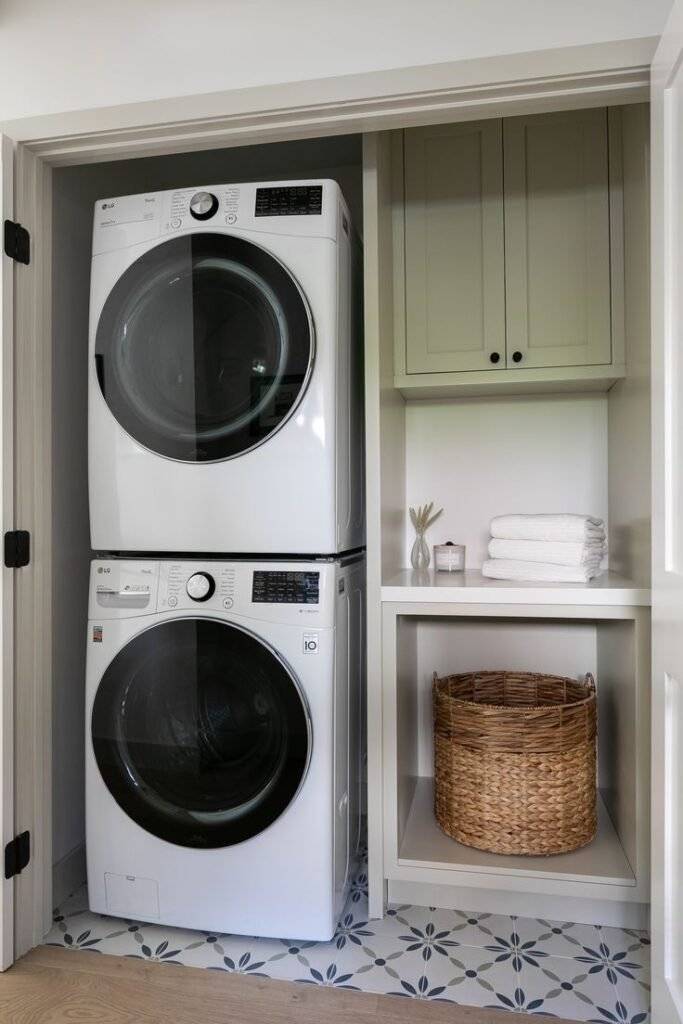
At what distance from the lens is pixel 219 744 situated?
176 cm

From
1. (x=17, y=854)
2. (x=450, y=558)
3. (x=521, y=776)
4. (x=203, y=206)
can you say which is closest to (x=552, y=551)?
(x=450, y=558)

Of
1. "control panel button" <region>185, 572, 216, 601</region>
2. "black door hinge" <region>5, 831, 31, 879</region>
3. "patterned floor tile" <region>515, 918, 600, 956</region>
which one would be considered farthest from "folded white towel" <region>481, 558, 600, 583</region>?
"black door hinge" <region>5, 831, 31, 879</region>

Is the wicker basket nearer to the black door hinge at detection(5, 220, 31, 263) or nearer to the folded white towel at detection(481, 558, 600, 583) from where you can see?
the folded white towel at detection(481, 558, 600, 583)

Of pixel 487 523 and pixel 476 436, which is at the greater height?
pixel 476 436

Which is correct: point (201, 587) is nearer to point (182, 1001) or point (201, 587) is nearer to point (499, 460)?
point (182, 1001)

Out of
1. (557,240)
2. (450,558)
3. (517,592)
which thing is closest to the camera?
(517,592)

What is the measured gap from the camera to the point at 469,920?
6.18ft

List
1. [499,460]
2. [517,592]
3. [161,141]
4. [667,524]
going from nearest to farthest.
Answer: [667,524] → [161,141] → [517,592] → [499,460]

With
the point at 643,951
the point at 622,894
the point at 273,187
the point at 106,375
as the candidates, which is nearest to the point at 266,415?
the point at 106,375

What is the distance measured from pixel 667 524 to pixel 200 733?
3.87ft

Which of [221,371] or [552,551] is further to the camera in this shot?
[552,551]

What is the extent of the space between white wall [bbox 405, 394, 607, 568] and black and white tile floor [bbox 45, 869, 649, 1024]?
42.5 inches

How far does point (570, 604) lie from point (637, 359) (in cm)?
64

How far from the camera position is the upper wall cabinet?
2.04 m
